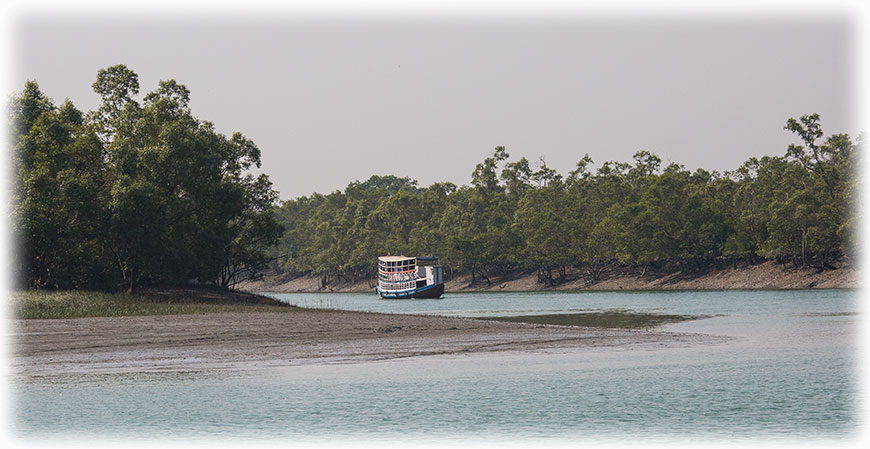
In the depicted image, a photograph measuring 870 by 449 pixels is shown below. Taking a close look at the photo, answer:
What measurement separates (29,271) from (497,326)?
36.3 m

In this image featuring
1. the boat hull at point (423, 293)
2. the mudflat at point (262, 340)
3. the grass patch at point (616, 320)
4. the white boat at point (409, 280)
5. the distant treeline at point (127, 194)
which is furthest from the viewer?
the white boat at point (409, 280)

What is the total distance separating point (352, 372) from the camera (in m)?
35.6

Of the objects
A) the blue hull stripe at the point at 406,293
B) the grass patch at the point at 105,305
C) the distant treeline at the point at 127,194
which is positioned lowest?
the blue hull stripe at the point at 406,293

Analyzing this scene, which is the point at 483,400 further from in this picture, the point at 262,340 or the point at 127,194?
the point at 127,194

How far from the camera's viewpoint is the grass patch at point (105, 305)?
57.8 m

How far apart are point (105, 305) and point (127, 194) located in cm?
1074

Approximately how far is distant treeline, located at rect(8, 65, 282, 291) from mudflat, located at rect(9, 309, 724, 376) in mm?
16220

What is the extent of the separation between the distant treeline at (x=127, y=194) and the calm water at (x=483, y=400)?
3876 centimetres

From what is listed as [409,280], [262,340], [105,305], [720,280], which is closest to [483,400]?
[262,340]

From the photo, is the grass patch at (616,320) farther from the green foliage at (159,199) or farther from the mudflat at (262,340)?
the green foliage at (159,199)

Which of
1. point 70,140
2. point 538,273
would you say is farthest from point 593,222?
point 70,140

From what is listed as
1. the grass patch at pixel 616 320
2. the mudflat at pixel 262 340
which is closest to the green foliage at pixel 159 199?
the mudflat at pixel 262 340

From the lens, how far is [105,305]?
2493 inches

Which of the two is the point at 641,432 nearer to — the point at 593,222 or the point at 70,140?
the point at 70,140
